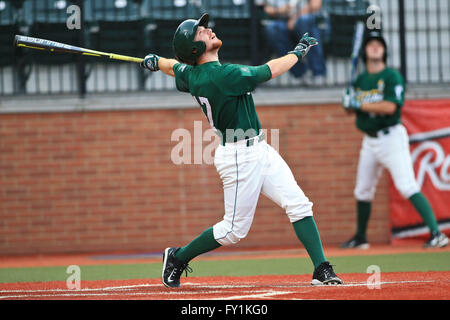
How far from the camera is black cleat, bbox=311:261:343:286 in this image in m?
5.45

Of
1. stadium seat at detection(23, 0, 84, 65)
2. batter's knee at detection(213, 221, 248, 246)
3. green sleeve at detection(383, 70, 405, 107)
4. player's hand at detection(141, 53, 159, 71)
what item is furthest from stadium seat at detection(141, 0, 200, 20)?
batter's knee at detection(213, 221, 248, 246)

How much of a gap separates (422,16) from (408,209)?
292 centimetres

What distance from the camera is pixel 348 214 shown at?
1021cm

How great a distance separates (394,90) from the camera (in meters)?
8.98

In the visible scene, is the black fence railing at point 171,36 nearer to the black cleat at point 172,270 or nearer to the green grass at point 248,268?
the green grass at point 248,268

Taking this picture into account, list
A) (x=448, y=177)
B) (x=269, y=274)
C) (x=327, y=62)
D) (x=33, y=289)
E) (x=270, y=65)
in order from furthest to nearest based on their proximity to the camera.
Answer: (x=327, y=62), (x=448, y=177), (x=269, y=274), (x=33, y=289), (x=270, y=65)

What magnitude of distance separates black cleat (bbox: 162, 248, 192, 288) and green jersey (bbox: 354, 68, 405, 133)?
3970mm

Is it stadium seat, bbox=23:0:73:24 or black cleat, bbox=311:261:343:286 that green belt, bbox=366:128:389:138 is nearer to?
black cleat, bbox=311:261:343:286

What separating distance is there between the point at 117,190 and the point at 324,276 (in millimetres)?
5188

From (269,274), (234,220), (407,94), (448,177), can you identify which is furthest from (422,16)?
(234,220)

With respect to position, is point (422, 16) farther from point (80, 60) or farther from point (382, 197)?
point (80, 60)

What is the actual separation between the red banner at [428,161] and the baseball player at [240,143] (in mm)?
4705

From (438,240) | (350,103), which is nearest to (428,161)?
(438,240)

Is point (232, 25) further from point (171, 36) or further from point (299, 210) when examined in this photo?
point (299, 210)
